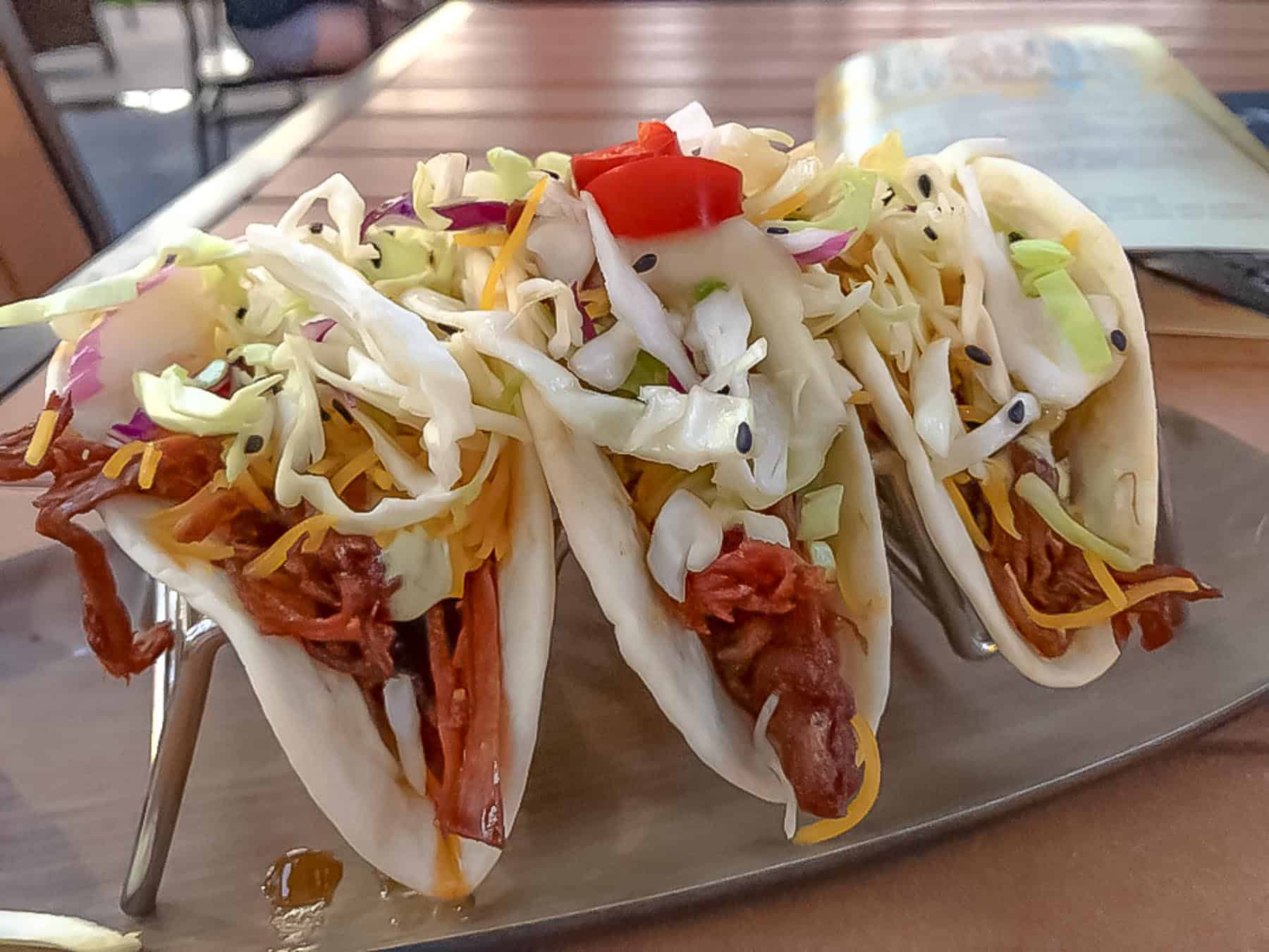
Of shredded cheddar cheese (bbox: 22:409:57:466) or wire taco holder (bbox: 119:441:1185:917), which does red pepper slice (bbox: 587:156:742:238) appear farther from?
shredded cheddar cheese (bbox: 22:409:57:466)

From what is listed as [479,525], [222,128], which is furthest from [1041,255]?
[222,128]

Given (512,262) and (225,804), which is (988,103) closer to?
(512,262)

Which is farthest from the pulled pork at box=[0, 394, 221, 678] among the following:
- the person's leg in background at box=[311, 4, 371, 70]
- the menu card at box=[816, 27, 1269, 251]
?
the person's leg in background at box=[311, 4, 371, 70]

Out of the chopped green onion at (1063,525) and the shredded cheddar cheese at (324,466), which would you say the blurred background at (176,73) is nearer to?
the shredded cheddar cheese at (324,466)

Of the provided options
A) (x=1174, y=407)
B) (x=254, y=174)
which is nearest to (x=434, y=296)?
(x=1174, y=407)

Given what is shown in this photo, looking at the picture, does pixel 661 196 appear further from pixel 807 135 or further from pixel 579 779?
pixel 807 135

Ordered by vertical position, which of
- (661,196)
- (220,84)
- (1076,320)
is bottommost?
(220,84)

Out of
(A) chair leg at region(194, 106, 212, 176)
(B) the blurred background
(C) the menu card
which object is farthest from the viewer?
(A) chair leg at region(194, 106, 212, 176)
